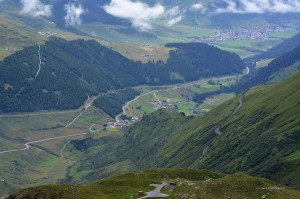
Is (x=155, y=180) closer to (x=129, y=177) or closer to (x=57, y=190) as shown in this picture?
(x=129, y=177)

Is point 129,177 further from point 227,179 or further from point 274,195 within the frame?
point 274,195

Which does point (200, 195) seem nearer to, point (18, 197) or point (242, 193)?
point (242, 193)

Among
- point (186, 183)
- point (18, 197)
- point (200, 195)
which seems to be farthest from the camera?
point (186, 183)

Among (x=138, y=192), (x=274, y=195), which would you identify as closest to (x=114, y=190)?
(x=138, y=192)

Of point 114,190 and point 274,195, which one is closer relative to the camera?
point 274,195

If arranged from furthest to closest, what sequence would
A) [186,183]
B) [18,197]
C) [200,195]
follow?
[186,183] < [200,195] < [18,197]

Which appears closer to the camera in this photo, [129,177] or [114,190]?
[114,190]

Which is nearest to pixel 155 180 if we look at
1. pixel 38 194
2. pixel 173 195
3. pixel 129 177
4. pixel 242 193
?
pixel 129 177
